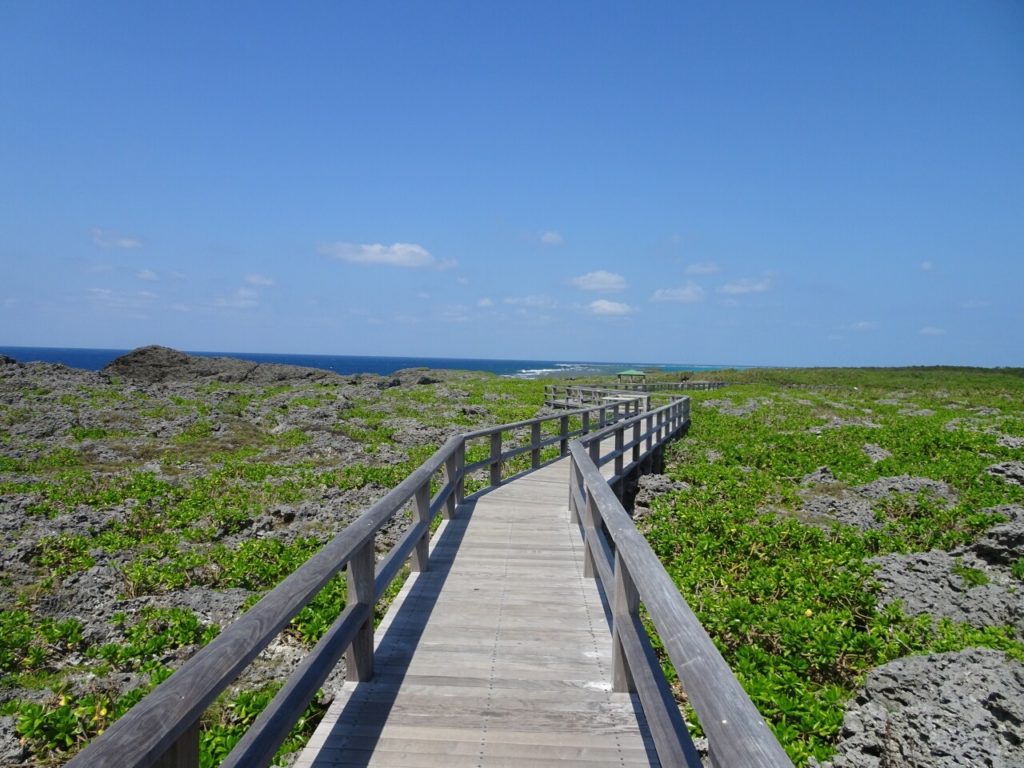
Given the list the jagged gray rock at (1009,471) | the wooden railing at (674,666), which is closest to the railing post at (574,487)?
the wooden railing at (674,666)

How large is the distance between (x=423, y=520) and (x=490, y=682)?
226cm

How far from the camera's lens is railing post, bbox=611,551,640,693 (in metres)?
3.69

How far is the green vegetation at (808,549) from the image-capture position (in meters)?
5.69

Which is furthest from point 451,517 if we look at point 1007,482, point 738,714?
point 1007,482

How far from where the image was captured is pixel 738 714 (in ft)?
5.98

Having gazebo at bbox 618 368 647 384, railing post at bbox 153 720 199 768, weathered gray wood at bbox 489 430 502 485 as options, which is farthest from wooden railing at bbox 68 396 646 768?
gazebo at bbox 618 368 647 384

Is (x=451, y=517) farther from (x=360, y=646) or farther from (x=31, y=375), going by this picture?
(x=31, y=375)

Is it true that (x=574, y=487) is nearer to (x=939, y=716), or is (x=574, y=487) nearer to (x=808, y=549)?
(x=808, y=549)

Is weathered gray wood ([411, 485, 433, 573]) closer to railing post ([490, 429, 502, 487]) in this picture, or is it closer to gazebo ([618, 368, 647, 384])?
railing post ([490, 429, 502, 487])

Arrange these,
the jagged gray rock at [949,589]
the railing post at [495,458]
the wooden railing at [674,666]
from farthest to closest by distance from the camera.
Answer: the railing post at [495,458] < the jagged gray rock at [949,589] < the wooden railing at [674,666]

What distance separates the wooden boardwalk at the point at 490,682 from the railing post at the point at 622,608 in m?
0.09

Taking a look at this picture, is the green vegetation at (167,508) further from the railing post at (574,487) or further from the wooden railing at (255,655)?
the railing post at (574,487)

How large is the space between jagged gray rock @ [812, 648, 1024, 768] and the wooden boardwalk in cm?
185

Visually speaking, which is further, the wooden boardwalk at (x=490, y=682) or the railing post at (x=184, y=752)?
the wooden boardwalk at (x=490, y=682)
